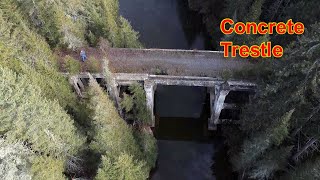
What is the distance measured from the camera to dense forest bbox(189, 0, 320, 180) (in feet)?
75.4

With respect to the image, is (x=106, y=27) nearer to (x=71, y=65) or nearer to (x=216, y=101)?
(x=71, y=65)

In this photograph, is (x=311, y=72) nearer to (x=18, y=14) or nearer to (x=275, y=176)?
(x=275, y=176)

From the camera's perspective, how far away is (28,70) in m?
24.0

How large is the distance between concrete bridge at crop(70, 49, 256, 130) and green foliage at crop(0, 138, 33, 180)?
39.3 feet

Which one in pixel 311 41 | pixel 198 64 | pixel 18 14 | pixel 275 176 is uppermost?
pixel 18 14

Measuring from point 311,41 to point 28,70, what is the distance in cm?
2134

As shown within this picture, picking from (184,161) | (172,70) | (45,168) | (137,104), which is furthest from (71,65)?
(184,161)

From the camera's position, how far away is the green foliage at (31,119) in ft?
65.1

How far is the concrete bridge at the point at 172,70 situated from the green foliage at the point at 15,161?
11965mm

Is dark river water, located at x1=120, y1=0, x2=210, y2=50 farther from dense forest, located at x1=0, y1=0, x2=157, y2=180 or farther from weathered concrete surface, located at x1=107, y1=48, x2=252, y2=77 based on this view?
dense forest, located at x1=0, y1=0, x2=157, y2=180

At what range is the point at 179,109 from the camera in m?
40.8

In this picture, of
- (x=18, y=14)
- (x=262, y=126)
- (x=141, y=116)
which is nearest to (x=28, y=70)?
(x=18, y=14)

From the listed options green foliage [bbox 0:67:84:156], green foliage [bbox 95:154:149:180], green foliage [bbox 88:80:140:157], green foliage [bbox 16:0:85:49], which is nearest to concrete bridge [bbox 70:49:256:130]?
green foliage [bbox 16:0:85:49]

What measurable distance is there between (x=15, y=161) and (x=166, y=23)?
34.0 m
